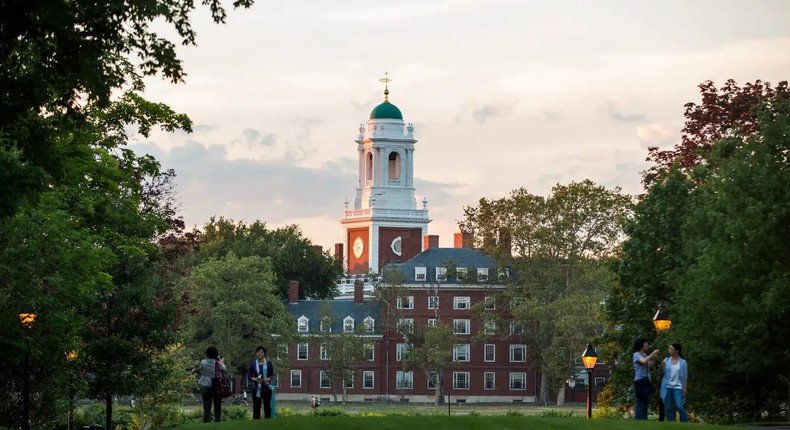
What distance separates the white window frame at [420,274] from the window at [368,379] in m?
9.38

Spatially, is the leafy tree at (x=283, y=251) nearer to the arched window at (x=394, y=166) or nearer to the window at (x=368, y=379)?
the window at (x=368, y=379)

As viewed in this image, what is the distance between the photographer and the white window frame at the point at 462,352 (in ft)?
436

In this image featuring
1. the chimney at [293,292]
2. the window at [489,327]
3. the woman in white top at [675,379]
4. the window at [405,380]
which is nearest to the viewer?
the woman in white top at [675,379]

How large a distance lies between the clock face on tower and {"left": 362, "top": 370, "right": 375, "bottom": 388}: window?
143 feet

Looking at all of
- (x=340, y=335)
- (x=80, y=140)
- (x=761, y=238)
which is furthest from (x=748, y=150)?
(x=340, y=335)

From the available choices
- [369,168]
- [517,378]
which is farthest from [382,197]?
[517,378]

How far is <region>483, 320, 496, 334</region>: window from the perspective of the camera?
122000mm

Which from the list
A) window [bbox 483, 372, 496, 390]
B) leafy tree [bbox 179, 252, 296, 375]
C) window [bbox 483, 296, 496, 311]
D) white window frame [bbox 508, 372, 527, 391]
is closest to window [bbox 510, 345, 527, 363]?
white window frame [bbox 508, 372, 527, 391]

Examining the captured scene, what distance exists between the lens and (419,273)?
13775 cm

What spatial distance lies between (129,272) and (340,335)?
239 feet

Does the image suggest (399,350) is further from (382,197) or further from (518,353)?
(382,197)

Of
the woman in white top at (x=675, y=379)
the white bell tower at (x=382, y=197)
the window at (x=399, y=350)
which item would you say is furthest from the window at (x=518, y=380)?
the woman in white top at (x=675, y=379)

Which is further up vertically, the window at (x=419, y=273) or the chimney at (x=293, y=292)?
the window at (x=419, y=273)

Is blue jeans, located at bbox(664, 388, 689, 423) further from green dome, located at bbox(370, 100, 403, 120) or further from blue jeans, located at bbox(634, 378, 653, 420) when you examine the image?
green dome, located at bbox(370, 100, 403, 120)
